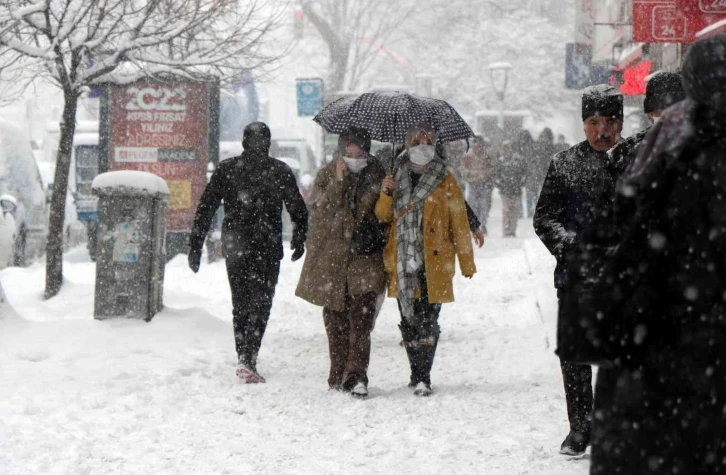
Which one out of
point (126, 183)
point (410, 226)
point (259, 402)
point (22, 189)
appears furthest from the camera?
point (22, 189)

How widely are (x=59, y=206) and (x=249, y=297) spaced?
13.4 feet

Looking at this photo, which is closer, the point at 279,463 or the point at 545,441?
the point at 279,463

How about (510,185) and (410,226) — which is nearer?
(410,226)

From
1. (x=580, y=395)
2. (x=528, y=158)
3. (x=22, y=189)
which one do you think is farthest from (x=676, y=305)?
(x=528, y=158)

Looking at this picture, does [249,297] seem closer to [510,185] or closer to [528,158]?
[510,185]

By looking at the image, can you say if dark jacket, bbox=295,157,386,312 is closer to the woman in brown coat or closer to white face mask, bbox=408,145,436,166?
the woman in brown coat

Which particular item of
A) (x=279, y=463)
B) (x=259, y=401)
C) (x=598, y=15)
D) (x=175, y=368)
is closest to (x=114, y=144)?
(x=175, y=368)

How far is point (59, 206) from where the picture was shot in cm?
1122

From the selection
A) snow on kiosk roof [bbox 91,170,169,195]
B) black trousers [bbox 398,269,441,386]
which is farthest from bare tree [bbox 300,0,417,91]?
black trousers [bbox 398,269,441,386]

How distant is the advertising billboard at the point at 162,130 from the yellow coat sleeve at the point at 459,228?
22.3 feet

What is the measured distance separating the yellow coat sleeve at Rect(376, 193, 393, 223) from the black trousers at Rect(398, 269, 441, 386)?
1.32 ft

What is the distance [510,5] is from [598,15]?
25.2 m

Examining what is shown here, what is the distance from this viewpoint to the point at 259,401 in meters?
7.16

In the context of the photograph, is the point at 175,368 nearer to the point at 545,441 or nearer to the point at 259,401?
the point at 259,401
